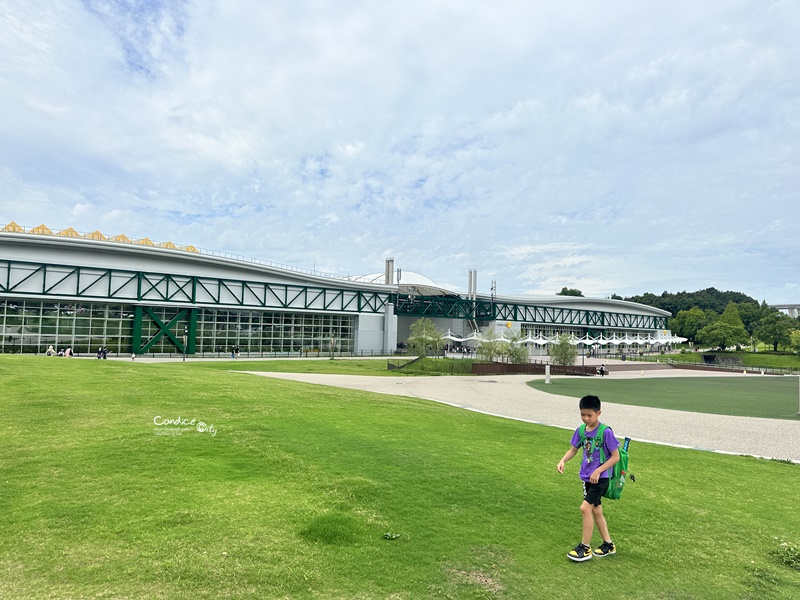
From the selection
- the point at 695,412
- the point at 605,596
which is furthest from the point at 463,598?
the point at 695,412

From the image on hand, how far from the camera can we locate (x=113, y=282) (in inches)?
1881

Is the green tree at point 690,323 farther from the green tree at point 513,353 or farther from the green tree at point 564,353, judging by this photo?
the green tree at point 513,353

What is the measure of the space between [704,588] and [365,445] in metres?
6.06

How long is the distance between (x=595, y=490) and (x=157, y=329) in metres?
53.3

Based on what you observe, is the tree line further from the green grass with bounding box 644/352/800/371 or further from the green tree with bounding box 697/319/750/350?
the green grass with bounding box 644/352/800/371

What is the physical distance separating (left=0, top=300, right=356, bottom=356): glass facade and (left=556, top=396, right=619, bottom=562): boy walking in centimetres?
5242

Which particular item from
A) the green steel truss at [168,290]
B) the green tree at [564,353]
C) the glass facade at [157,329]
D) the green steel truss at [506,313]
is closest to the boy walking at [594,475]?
the green tree at [564,353]

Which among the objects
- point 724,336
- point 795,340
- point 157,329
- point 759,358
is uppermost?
Answer: point 157,329

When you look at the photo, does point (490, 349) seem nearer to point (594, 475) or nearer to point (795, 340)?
point (594, 475)

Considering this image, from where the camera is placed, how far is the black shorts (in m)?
5.49

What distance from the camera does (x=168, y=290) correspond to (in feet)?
167

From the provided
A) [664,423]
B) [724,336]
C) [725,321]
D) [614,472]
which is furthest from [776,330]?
[614,472]

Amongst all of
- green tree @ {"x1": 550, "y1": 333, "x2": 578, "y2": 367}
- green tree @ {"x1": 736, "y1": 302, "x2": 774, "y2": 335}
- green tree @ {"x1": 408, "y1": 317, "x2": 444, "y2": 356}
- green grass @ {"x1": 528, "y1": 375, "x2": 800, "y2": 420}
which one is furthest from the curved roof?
green tree @ {"x1": 736, "y1": 302, "x2": 774, "y2": 335}

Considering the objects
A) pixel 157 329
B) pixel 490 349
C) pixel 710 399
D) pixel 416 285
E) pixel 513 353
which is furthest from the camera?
pixel 416 285
